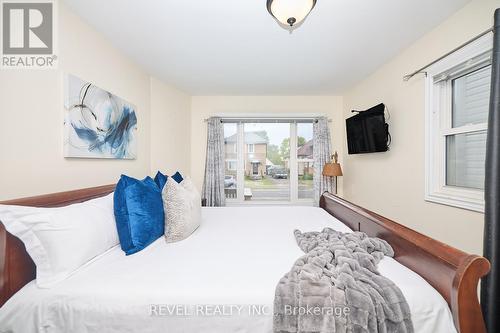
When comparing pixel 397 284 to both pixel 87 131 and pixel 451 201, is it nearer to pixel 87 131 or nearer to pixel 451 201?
pixel 451 201

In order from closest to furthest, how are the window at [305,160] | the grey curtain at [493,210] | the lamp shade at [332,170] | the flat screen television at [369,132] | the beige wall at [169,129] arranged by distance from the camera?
the grey curtain at [493,210]
the flat screen television at [369,132]
the beige wall at [169,129]
the lamp shade at [332,170]
the window at [305,160]

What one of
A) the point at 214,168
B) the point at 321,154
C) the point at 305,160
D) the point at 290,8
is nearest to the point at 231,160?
the point at 214,168

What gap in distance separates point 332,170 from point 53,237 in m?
3.18

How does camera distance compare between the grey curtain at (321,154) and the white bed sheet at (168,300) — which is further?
the grey curtain at (321,154)

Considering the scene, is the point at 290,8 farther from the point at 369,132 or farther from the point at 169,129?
the point at 169,129

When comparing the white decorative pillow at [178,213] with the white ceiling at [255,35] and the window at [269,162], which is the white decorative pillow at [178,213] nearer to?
the white ceiling at [255,35]

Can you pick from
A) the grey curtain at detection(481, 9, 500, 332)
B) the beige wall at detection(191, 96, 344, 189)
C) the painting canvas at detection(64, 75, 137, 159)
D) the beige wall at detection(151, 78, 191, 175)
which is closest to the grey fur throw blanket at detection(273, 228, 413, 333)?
the grey curtain at detection(481, 9, 500, 332)

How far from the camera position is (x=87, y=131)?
1706 mm

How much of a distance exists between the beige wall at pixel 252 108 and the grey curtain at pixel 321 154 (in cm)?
19

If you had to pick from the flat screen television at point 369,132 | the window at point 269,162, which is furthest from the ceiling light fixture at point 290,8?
the window at point 269,162

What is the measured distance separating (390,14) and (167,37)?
1.94 metres

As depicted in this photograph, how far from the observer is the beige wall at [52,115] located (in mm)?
1251

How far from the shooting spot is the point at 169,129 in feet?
10.2

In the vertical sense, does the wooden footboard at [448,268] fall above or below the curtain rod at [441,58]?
below
